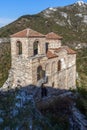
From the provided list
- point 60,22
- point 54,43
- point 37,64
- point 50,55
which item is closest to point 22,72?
point 37,64

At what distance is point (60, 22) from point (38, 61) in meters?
63.8

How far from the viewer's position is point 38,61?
23.1 m

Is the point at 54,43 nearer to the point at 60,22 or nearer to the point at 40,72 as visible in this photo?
the point at 40,72

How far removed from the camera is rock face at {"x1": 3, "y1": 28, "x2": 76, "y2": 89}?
22500 millimetres

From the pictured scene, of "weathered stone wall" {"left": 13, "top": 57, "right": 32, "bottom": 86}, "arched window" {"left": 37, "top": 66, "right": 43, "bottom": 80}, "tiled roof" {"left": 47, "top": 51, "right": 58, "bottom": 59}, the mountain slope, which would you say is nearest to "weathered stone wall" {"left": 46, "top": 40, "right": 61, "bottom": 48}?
"tiled roof" {"left": 47, "top": 51, "right": 58, "bottom": 59}

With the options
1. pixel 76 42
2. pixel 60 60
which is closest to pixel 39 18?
pixel 76 42

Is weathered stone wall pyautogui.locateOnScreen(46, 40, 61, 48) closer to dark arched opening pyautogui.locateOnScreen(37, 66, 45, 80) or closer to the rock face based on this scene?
the rock face

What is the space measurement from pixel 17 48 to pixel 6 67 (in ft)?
59.8

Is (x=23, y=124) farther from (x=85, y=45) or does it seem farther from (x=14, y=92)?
(x=85, y=45)

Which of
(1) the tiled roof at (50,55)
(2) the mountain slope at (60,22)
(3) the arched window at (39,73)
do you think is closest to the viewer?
(3) the arched window at (39,73)

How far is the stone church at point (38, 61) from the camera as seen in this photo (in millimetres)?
22516

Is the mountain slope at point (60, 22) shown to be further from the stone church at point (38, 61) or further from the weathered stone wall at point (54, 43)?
the stone church at point (38, 61)

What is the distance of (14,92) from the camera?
73.9 feet

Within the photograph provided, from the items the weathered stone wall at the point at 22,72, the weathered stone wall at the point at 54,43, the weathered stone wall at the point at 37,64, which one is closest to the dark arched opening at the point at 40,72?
the weathered stone wall at the point at 37,64
